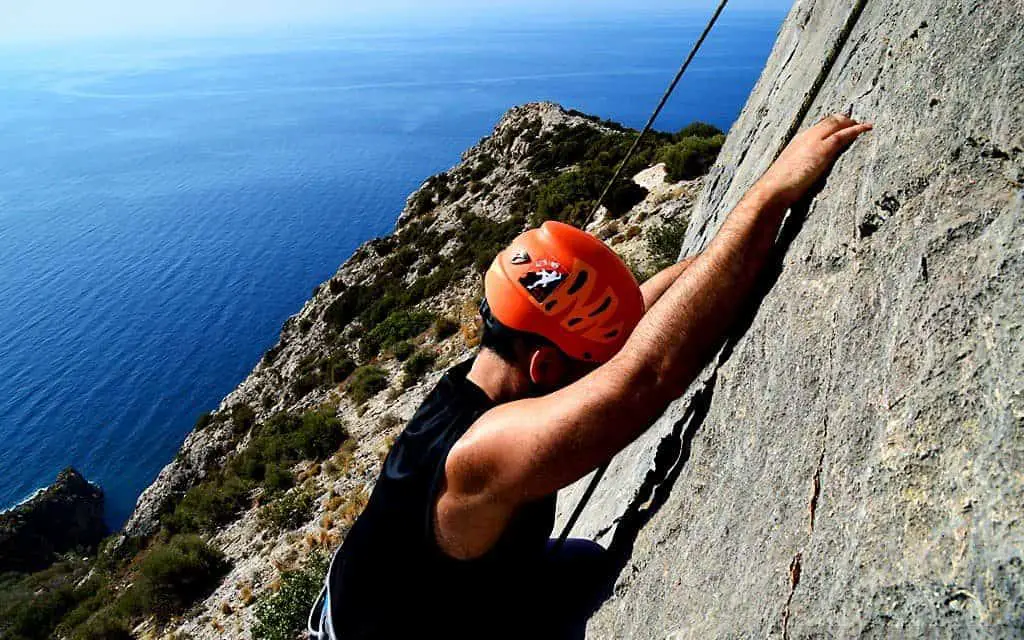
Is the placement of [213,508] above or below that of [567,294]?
below

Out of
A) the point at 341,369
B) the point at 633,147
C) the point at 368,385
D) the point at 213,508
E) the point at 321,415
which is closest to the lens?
the point at 633,147

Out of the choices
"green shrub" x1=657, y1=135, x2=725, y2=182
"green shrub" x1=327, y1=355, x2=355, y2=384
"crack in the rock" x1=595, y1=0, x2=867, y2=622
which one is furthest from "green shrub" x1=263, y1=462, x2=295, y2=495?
"green shrub" x1=657, y1=135, x2=725, y2=182

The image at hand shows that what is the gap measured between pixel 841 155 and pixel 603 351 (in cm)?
122

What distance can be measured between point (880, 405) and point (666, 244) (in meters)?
12.7

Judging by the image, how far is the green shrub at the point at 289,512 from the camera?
45.4ft

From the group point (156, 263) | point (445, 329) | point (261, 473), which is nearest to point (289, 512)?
point (261, 473)

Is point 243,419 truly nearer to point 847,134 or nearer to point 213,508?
point 213,508

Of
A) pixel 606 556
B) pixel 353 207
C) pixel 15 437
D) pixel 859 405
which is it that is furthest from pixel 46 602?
pixel 353 207

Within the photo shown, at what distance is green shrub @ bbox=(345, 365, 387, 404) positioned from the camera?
760 inches

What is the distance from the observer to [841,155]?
2.27 metres

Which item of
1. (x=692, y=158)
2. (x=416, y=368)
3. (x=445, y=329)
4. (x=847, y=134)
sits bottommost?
(x=445, y=329)

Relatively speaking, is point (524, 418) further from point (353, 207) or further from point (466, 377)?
point (353, 207)

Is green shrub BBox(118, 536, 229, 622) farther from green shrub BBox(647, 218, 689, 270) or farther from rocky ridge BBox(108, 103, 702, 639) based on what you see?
green shrub BBox(647, 218, 689, 270)

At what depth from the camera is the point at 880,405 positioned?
161 centimetres
